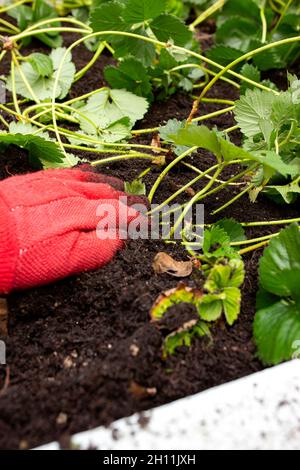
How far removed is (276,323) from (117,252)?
28cm

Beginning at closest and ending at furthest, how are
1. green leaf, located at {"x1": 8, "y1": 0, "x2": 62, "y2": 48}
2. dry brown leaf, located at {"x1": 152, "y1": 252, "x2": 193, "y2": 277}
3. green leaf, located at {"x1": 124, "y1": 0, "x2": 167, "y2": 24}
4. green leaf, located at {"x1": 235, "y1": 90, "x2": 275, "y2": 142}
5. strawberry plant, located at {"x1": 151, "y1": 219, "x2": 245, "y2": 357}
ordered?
strawberry plant, located at {"x1": 151, "y1": 219, "x2": 245, "y2": 357} → dry brown leaf, located at {"x1": 152, "y1": 252, "x2": 193, "y2": 277} → green leaf, located at {"x1": 235, "y1": 90, "x2": 275, "y2": 142} → green leaf, located at {"x1": 124, "y1": 0, "x2": 167, "y2": 24} → green leaf, located at {"x1": 8, "y1": 0, "x2": 62, "y2": 48}

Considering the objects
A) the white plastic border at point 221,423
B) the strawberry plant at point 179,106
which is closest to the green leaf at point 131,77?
the strawberry plant at point 179,106

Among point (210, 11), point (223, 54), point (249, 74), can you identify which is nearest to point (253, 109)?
point (249, 74)

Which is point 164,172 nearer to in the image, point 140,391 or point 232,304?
point 232,304

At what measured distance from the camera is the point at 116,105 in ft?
4.59

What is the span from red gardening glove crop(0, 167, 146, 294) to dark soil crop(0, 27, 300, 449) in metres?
0.03

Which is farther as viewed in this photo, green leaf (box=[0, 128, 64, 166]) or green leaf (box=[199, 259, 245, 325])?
green leaf (box=[0, 128, 64, 166])

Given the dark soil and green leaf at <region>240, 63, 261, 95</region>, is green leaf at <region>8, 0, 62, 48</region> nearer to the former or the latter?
green leaf at <region>240, 63, 261, 95</region>

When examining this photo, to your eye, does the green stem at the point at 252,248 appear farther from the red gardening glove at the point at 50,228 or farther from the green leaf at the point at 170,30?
the green leaf at the point at 170,30

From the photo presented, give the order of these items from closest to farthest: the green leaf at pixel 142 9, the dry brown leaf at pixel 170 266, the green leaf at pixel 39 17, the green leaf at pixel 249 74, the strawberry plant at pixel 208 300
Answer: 1. the strawberry plant at pixel 208 300
2. the dry brown leaf at pixel 170 266
3. the green leaf at pixel 142 9
4. the green leaf at pixel 249 74
5. the green leaf at pixel 39 17

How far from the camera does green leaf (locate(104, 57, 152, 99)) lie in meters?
1.40

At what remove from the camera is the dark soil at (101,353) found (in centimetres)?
75

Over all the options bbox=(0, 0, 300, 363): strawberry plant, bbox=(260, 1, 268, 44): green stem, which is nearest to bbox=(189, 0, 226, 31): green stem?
bbox=(0, 0, 300, 363): strawberry plant

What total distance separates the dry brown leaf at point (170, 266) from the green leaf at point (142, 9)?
1.97ft
